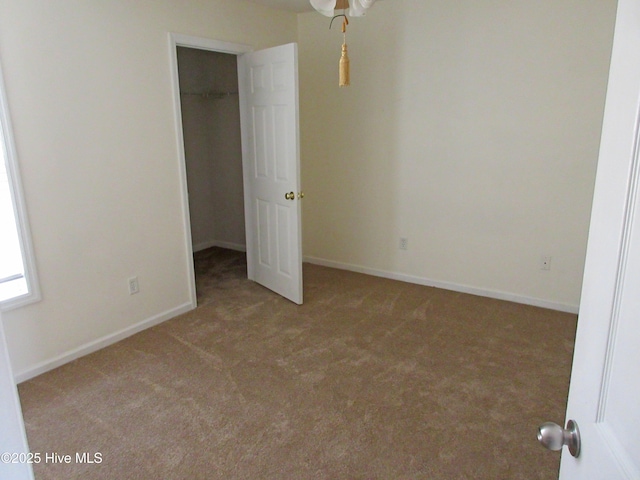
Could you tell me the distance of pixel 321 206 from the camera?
4.72 m

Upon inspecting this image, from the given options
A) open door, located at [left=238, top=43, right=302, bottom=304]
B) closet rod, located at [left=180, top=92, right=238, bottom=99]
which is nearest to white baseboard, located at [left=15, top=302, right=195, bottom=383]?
open door, located at [left=238, top=43, right=302, bottom=304]

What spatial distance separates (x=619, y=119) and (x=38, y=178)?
2855mm

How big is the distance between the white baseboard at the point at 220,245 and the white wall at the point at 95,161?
181cm

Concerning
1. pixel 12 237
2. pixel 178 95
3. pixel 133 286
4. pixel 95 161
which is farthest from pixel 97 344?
pixel 178 95

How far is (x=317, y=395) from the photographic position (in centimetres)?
248

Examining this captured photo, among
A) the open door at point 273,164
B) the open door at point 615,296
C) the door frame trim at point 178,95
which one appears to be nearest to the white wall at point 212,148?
the open door at point 273,164

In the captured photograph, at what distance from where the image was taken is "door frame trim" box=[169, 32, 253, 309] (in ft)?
10.7

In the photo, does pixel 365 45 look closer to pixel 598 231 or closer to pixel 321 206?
pixel 321 206

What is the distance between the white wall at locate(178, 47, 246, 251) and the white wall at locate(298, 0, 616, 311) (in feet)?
3.46

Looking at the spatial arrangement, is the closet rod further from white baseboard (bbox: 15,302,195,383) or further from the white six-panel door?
the white six-panel door

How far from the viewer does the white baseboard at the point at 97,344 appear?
2686mm

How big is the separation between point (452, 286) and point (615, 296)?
3467 millimetres

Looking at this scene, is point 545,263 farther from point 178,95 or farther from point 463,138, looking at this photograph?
point 178,95

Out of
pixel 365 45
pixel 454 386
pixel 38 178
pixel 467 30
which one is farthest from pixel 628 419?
pixel 365 45
